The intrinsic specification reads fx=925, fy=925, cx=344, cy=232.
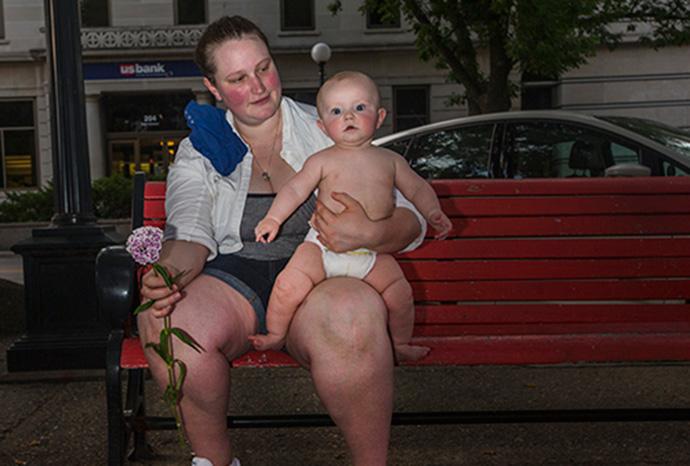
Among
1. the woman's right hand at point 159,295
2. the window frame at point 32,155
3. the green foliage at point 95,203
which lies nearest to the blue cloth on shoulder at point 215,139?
the woman's right hand at point 159,295

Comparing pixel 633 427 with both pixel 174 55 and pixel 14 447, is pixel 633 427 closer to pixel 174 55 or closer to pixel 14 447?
pixel 14 447

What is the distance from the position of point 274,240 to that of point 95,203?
51.6ft

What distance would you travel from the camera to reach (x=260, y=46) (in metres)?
2.84

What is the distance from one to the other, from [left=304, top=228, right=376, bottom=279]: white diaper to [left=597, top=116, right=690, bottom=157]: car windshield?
14.2 ft

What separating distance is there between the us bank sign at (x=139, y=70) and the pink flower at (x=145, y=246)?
24.6m

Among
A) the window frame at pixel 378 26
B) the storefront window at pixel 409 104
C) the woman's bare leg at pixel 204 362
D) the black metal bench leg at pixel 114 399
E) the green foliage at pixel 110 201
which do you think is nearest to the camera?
the woman's bare leg at pixel 204 362

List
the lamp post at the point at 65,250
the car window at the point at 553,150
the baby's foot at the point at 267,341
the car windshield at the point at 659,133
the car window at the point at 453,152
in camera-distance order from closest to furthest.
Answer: the baby's foot at the point at 267,341 → the lamp post at the point at 65,250 → the car windshield at the point at 659,133 → the car window at the point at 553,150 → the car window at the point at 453,152

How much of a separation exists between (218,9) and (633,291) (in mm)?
24728

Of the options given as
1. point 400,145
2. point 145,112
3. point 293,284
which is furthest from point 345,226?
point 145,112

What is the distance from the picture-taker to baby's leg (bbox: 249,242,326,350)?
8.34 ft

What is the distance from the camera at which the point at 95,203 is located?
1797cm

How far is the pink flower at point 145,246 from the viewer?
8.09 ft

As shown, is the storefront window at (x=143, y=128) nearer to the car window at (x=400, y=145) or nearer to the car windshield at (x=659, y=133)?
the car window at (x=400, y=145)

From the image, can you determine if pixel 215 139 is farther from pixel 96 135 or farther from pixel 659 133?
pixel 96 135
